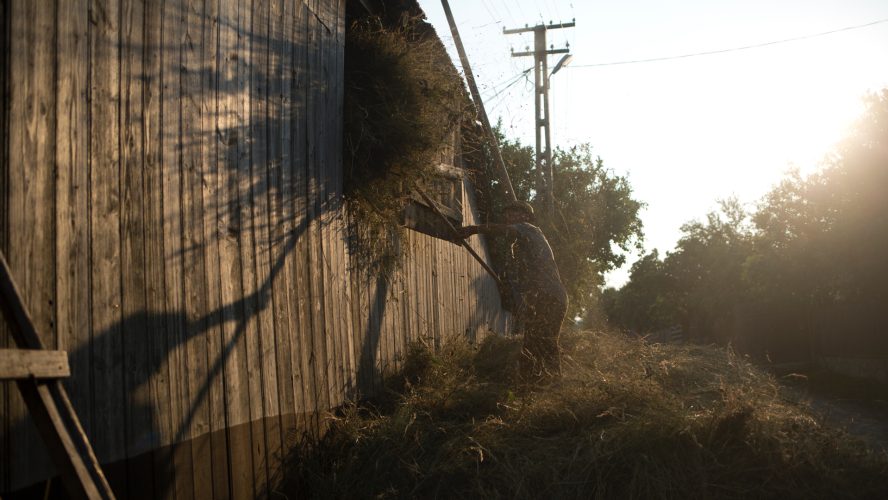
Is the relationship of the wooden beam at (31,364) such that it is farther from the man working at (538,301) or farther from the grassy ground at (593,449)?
the man working at (538,301)

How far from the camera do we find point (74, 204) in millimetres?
2684

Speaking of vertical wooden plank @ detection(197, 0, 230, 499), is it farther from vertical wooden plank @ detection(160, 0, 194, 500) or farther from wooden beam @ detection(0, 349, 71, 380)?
wooden beam @ detection(0, 349, 71, 380)

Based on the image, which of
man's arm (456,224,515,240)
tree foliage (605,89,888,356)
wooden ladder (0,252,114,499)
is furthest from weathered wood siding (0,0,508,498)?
tree foliage (605,89,888,356)

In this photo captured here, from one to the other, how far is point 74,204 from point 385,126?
3.32m

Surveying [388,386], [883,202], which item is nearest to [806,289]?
[883,202]

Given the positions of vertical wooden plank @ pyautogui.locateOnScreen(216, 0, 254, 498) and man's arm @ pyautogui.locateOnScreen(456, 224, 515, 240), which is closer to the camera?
vertical wooden plank @ pyautogui.locateOnScreen(216, 0, 254, 498)

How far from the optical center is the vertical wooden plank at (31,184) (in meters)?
2.39

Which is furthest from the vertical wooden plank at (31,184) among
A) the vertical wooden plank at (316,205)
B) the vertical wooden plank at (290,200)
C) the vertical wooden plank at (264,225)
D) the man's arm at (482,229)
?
the man's arm at (482,229)

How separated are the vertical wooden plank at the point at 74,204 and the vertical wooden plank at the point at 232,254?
105cm

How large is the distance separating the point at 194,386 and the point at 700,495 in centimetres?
273

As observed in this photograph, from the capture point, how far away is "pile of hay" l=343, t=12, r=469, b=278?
5715mm

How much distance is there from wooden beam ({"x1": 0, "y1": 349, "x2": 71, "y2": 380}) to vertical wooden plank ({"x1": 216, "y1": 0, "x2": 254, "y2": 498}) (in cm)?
158

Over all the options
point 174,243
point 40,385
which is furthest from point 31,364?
point 174,243

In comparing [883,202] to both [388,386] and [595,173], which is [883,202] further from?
[595,173]
